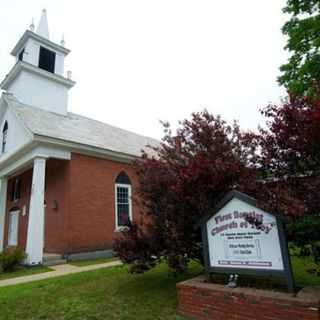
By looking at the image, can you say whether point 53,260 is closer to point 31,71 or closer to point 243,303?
point 243,303

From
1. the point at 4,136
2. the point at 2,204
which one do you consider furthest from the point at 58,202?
the point at 4,136

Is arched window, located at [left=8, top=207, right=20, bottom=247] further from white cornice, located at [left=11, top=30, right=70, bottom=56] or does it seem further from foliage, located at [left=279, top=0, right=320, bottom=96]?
foliage, located at [left=279, top=0, right=320, bottom=96]

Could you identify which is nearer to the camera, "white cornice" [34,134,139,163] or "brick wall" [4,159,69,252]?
"white cornice" [34,134,139,163]

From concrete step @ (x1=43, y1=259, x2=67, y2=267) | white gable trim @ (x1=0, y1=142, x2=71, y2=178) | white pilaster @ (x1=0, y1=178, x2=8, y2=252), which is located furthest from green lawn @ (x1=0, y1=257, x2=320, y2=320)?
white pilaster @ (x1=0, y1=178, x2=8, y2=252)

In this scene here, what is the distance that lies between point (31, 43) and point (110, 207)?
11.8m

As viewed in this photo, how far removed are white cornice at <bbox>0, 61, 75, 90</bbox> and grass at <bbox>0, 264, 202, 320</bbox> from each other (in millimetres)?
13508

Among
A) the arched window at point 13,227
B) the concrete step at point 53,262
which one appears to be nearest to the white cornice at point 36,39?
the arched window at point 13,227

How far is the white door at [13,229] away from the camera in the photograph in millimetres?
16295

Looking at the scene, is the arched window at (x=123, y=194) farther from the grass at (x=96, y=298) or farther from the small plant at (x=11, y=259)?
the grass at (x=96, y=298)

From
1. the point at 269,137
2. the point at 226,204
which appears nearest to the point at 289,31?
the point at 269,137

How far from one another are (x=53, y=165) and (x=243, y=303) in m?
12.3

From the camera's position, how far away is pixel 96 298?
219 inches

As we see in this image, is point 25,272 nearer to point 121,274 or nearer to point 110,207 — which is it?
point 121,274

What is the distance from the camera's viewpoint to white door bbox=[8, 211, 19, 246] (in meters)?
16.3
